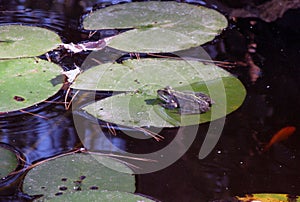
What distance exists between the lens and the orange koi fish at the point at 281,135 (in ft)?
6.34

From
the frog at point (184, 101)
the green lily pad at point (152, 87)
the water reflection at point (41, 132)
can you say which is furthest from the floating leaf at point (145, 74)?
the water reflection at point (41, 132)

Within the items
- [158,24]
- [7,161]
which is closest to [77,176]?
[7,161]

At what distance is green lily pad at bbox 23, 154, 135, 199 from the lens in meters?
1.63

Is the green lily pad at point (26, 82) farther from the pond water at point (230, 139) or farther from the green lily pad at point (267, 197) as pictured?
the green lily pad at point (267, 197)

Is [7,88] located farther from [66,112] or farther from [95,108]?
[95,108]

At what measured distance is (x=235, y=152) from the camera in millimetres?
1888

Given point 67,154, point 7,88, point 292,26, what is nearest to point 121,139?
point 67,154

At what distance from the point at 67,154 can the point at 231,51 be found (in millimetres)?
1241

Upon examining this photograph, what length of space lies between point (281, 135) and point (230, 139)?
0.23 m

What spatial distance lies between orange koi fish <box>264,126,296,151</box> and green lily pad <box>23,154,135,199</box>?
629mm

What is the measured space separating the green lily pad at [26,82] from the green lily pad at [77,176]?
1.41 feet

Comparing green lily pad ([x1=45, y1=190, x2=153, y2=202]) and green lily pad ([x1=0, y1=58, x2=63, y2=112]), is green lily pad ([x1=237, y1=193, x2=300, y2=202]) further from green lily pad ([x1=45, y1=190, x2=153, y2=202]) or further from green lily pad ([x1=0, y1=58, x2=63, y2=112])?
green lily pad ([x1=0, y1=58, x2=63, y2=112])

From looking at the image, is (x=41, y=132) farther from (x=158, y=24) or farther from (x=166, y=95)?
(x=158, y=24)

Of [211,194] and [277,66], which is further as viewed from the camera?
[277,66]
